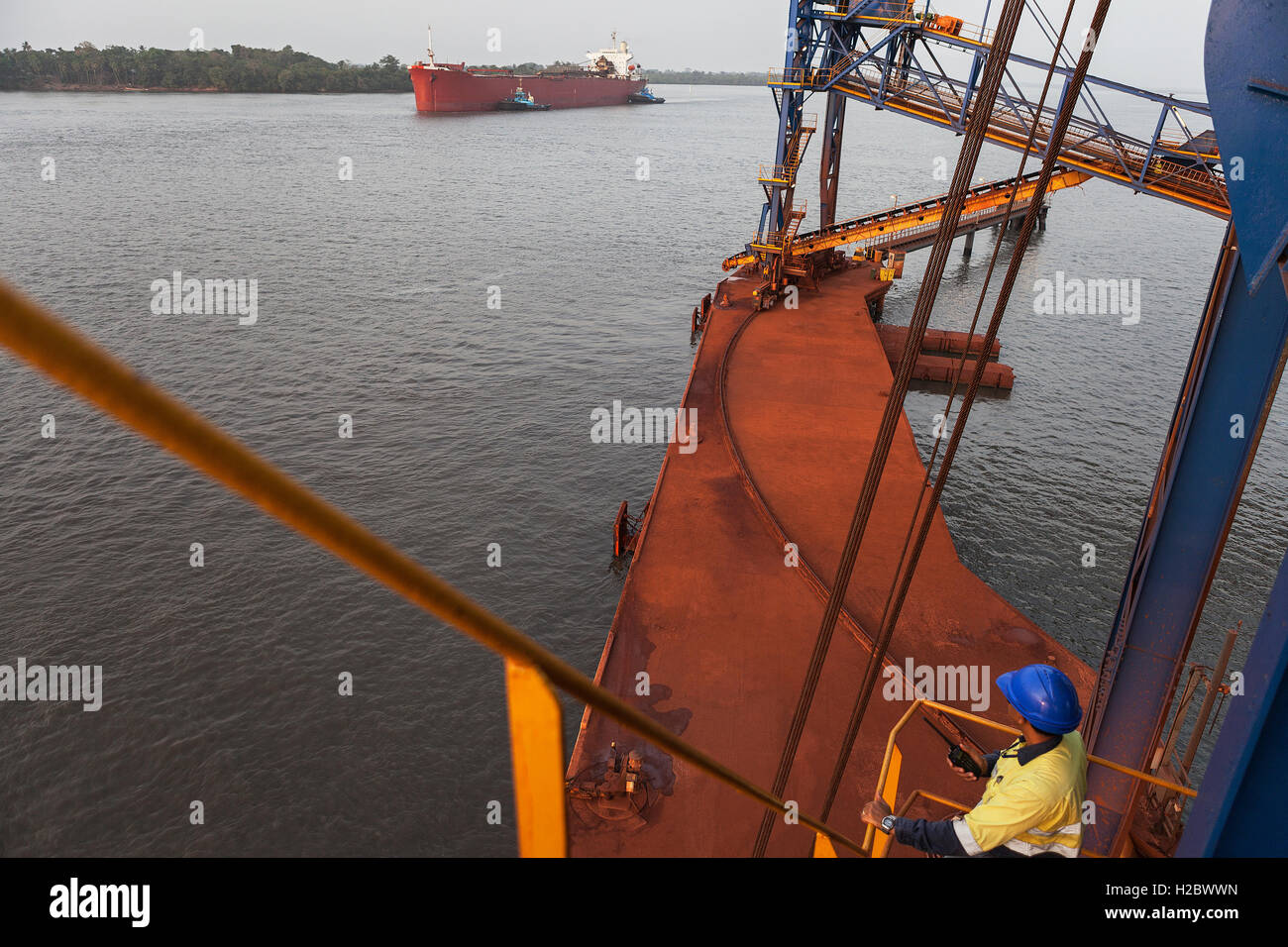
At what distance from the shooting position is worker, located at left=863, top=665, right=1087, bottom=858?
13.3 feet

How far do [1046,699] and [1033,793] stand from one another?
1.58 ft

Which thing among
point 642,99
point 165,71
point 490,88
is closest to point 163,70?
point 165,71

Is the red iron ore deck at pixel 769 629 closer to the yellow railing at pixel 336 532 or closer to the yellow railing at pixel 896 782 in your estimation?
the yellow railing at pixel 896 782

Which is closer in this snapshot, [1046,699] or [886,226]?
[1046,699]

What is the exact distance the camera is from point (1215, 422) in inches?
252

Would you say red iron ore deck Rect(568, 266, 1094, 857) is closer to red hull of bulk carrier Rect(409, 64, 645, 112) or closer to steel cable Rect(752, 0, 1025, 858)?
steel cable Rect(752, 0, 1025, 858)

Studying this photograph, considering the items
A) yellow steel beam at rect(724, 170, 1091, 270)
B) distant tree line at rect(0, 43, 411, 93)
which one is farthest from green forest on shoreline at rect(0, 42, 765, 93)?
yellow steel beam at rect(724, 170, 1091, 270)

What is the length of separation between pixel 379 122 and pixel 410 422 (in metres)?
82.7

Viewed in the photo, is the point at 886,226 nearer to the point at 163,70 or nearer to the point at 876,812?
the point at 876,812

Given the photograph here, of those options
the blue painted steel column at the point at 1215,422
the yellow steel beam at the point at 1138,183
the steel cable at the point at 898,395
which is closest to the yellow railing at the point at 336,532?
the steel cable at the point at 898,395

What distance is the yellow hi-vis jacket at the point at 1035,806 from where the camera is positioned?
4.03 metres

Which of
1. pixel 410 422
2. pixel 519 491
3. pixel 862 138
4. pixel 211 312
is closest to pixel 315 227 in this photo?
pixel 211 312

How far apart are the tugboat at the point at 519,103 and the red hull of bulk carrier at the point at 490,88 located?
664 millimetres

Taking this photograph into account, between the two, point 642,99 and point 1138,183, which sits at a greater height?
point 642,99
